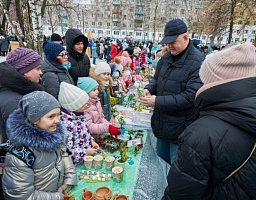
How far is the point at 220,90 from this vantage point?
101 centimetres

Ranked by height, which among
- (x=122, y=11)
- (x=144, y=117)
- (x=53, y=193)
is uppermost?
(x=122, y=11)

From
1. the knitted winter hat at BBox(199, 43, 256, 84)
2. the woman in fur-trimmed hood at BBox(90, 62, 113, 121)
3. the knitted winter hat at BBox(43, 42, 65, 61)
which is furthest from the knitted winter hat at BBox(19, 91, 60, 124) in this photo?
the woman in fur-trimmed hood at BBox(90, 62, 113, 121)

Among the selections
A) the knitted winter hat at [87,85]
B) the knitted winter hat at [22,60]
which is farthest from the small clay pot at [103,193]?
the knitted winter hat at [22,60]

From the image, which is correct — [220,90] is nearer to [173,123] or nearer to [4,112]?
[173,123]

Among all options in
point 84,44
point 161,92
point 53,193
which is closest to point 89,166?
point 53,193

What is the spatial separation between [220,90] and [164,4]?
45.4m

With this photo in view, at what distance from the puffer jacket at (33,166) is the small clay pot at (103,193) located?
11.2 inches

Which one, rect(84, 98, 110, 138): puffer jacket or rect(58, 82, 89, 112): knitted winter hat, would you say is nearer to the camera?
rect(58, 82, 89, 112): knitted winter hat

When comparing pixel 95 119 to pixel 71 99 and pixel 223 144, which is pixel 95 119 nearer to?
pixel 71 99

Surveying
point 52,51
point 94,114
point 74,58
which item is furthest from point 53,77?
point 74,58

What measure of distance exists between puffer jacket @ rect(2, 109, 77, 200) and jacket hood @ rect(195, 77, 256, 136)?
42.6 inches

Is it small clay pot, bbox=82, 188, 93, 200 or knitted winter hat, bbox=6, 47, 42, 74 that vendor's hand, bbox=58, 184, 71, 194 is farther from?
knitted winter hat, bbox=6, 47, 42, 74

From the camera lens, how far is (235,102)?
97 cm

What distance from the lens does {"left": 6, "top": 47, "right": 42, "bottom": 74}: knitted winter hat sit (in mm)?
2037
